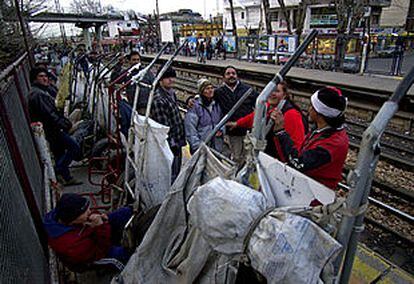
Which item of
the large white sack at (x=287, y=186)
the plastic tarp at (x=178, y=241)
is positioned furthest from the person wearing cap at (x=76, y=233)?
the large white sack at (x=287, y=186)

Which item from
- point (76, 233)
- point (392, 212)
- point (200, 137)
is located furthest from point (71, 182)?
point (392, 212)

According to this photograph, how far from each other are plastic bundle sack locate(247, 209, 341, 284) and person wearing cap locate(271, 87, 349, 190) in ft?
3.24

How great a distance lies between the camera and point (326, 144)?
7.54 ft

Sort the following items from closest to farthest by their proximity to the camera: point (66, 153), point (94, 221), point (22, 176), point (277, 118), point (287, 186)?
1. point (287, 186)
2. point (277, 118)
3. point (94, 221)
4. point (22, 176)
5. point (66, 153)

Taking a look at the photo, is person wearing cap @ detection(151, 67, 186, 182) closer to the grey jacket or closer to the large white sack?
the grey jacket

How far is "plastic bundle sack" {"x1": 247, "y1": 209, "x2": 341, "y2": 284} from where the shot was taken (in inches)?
48.7

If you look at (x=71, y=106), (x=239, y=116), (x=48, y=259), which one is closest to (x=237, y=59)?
(x=71, y=106)

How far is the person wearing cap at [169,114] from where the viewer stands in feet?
13.9

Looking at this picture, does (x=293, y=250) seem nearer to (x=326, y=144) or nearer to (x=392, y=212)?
(x=326, y=144)

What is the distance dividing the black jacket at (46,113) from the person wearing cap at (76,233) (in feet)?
8.90

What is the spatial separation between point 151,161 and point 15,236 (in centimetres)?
A: 168

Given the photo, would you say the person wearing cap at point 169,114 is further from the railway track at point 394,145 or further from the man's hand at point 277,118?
the railway track at point 394,145

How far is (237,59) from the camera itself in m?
25.5

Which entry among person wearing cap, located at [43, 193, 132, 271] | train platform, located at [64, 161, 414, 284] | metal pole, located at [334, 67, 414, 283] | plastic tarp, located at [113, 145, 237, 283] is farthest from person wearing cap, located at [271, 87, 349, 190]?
person wearing cap, located at [43, 193, 132, 271]
